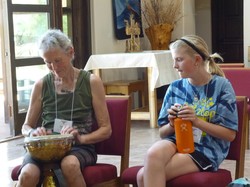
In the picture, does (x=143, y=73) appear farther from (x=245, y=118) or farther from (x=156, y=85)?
(x=245, y=118)

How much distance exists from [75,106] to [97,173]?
36cm

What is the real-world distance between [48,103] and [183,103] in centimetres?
68

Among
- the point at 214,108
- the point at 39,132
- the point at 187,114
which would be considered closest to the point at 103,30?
the point at 39,132

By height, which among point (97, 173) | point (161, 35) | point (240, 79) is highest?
point (161, 35)

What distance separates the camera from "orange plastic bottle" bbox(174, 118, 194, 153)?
2344mm

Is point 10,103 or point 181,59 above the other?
point 181,59

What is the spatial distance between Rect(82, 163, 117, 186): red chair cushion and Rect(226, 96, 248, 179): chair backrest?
0.57m

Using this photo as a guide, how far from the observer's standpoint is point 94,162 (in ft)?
8.68

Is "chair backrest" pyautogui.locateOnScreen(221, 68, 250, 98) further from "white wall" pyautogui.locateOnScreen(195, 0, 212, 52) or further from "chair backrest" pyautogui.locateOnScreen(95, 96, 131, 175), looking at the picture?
"white wall" pyautogui.locateOnScreen(195, 0, 212, 52)

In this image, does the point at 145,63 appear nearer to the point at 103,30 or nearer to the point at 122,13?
the point at 103,30

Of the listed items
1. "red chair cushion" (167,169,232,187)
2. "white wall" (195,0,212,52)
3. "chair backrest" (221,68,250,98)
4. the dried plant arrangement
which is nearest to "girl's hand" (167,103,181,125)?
"red chair cushion" (167,169,232,187)

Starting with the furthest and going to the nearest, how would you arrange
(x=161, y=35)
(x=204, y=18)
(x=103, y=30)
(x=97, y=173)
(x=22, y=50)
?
(x=204, y=18)
(x=161, y=35)
(x=103, y=30)
(x=22, y=50)
(x=97, y=173)

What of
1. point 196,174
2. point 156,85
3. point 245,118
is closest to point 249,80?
point 156,85

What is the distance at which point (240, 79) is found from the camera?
15.0ft
